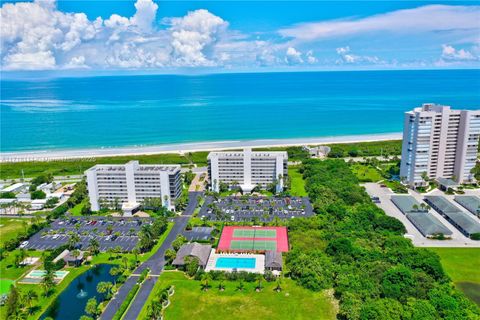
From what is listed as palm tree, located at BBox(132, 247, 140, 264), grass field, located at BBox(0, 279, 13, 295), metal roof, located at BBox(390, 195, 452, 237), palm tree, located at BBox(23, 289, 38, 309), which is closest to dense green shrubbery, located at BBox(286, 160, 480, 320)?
metal roof, located at BBox(390, 195, 452, 237)

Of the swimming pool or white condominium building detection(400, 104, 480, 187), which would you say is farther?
white condominium building detection(400, 104, 480, 187)

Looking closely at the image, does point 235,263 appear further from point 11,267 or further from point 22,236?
point 22,236

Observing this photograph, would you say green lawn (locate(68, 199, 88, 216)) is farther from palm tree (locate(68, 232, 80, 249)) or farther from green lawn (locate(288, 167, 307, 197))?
green lawn (locate(288, 167, 307, 197))

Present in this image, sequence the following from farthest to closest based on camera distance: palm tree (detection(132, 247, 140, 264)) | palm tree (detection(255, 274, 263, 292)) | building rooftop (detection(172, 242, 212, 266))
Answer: palm tree (detection(132, 247, 140, 264)) → building rooftop (detection(172, 242, 212, 266)) → palm tree (detection(255, 274, 263, 292))

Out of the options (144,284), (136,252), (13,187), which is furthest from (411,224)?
(13,187)

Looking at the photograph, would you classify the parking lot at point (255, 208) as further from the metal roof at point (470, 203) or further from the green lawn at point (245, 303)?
the metal roof at point (470, 203)

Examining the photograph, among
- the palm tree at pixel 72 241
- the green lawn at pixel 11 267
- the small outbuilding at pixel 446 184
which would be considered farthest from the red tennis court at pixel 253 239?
the small outbuilding at pixel 446 184
